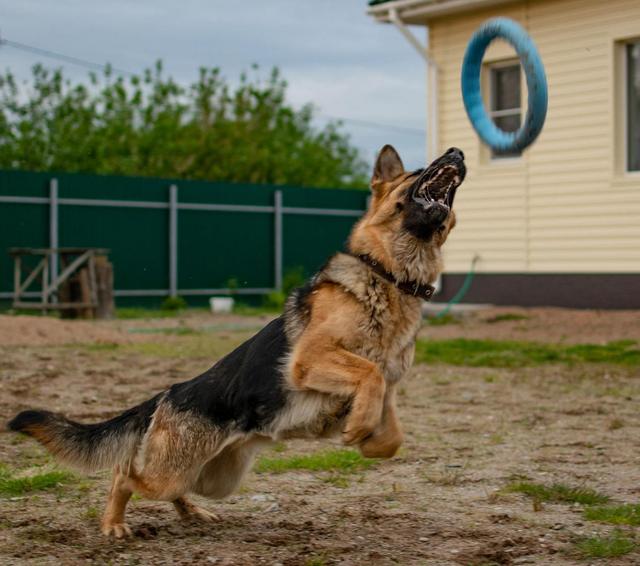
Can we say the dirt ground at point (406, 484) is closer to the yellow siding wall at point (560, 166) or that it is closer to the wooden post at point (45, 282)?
the yellow siding wall at point (560, 166)

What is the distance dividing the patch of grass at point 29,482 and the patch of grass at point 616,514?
284 centimetres

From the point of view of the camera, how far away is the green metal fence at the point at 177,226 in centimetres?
1820

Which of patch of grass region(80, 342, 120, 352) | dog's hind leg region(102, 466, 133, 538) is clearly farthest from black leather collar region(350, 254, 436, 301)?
patch of grass region(80, 342, 120, 352)

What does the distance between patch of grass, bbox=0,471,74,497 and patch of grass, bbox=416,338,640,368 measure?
6.07m

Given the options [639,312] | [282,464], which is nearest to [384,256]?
[282,464]

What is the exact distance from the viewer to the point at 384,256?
4965 mm

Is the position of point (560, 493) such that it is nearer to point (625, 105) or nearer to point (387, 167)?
point (387, 167)

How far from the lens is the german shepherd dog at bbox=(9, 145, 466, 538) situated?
4621mm

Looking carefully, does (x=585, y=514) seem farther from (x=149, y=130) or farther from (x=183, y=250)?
(x=149, y=130)

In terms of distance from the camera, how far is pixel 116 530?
15.2 ft

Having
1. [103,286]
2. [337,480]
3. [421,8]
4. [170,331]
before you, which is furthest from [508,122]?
[337,480]

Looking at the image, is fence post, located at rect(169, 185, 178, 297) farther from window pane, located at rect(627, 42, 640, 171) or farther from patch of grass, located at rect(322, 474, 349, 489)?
patch of grass, located at rect(322, 474, 349, 489)

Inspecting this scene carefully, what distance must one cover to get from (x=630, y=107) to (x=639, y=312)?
2904mm

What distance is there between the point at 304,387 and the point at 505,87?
12070 mm
